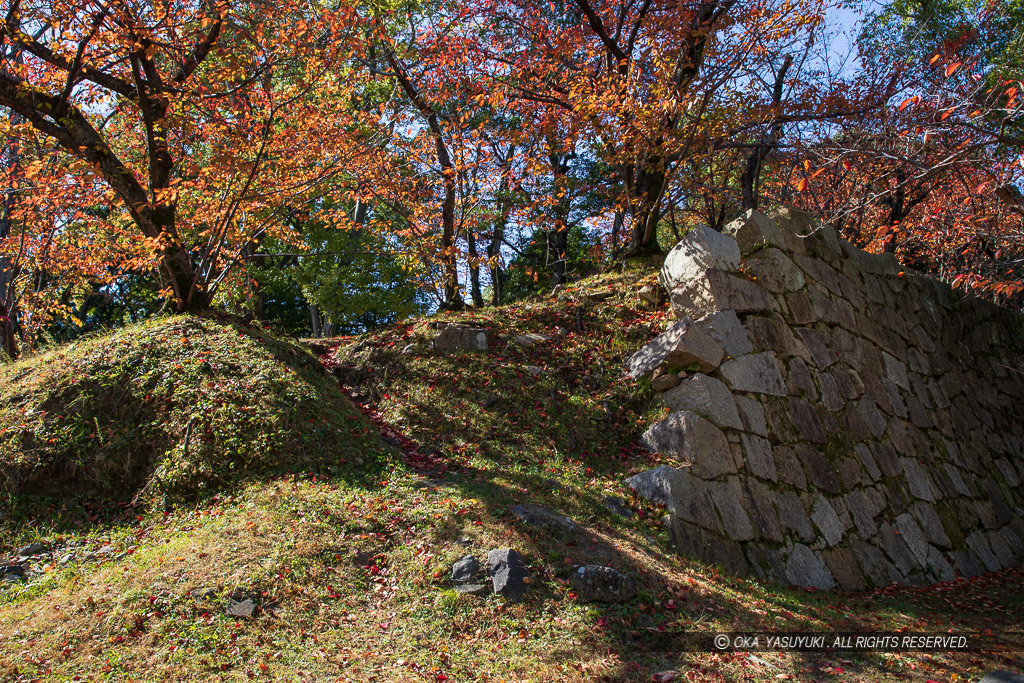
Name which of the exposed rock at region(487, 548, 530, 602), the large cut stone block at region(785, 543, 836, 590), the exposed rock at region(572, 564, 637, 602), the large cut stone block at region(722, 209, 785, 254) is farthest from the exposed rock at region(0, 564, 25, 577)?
the large cut stone block at region(722, 209, 785, 254)

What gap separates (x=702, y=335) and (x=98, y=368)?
20.4 ft

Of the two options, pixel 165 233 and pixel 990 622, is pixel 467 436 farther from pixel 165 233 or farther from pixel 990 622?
pixel 990 622

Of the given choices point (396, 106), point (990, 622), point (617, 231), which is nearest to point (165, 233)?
point (396, 106)

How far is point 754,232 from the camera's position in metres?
7.47

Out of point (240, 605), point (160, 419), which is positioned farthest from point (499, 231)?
point (240, 605)

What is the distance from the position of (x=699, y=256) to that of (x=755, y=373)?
145cm

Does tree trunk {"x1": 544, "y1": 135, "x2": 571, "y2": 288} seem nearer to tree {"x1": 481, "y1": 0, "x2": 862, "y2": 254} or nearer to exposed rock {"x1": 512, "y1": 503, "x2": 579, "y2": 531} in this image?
tree {"x1": 481, "y1": 0, "x2": 862, "y2": 254}

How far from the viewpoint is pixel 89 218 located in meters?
9.70

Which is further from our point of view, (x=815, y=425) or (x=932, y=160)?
(x=932, y=160)

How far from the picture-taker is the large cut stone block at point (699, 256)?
707 centimetres

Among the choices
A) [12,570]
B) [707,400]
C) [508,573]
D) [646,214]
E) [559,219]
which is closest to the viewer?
[508,573]

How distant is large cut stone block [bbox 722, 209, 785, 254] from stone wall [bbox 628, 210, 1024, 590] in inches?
0.7

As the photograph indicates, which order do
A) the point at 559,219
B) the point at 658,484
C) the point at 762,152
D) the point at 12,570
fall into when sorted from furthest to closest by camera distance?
1. the point at 559,219
2. the point at 762,152
3. the point at 658,484
4. the point at 12,570

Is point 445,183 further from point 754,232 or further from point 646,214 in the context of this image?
point 754,232
